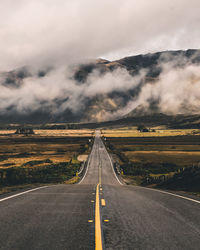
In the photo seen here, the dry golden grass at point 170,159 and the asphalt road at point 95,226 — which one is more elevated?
the asphalt road at point 95,226

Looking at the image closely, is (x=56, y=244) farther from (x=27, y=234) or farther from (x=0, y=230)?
(x=0, y=230)

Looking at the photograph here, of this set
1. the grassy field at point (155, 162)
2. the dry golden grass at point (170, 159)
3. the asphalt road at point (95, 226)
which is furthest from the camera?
the dry golden grass at point (170, 159)

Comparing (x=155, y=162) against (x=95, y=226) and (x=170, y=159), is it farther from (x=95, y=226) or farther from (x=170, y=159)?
(x=95, y=226)

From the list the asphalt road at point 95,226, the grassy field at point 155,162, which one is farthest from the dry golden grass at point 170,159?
the asphalt road at point 95,226

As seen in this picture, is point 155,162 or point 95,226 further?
point 155,162

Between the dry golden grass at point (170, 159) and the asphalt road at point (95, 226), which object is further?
the dry golden grass at point (170, 159)

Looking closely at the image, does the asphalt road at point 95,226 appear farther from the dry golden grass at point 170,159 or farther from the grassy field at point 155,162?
the dry golden grass at point 170,159

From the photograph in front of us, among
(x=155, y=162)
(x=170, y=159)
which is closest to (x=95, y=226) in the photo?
(x=155, y=162)

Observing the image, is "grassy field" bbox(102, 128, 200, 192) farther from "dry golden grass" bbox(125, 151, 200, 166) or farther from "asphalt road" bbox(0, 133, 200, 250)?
"asphalt road" bbox(0, 133, 200, 250)

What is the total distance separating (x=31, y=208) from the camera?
889 cm

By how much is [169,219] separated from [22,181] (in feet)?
106

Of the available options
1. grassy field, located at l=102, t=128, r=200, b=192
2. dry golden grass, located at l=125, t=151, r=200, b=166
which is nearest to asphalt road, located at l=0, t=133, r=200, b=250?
grassy field, located at l=102, t=128, r=200, b=192

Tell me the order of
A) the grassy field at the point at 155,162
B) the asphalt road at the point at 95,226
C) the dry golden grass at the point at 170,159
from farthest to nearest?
the dry golden grass at the point at 170,159
the grassy field at the point at 155,162
the asphalt road at the point at 95,226

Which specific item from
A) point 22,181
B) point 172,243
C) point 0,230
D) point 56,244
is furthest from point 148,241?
point 22,181
